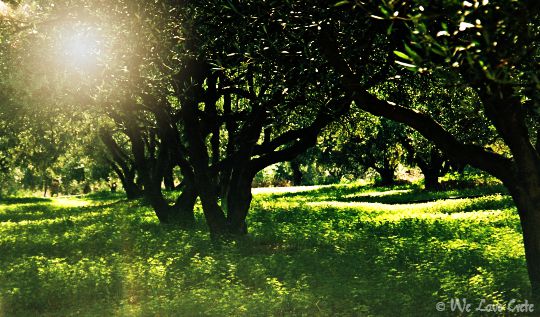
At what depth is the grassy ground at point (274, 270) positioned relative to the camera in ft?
37.1

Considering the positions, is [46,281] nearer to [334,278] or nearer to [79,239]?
[334,278]

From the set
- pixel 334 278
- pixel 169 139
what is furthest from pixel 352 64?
pixel 169 139

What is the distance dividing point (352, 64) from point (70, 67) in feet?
34.4

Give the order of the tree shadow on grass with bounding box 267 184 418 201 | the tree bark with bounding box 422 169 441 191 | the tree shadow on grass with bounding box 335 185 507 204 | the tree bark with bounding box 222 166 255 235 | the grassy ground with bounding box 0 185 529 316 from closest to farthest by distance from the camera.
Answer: the grassy ground with bounding box 0 185 529 316 < the tree bark with bounding box 222 166 255 235 < the tree shadow on grass with bounding box 335 185 507 204 < the tree bark with bounding box 422 169 441 191 < the tree shadow on grass with bounding box 267 184 418 201

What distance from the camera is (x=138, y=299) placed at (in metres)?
12.4

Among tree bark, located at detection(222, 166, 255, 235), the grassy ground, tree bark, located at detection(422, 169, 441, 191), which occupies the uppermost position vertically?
tree bark, located at detection(422, 169, 441, 191)

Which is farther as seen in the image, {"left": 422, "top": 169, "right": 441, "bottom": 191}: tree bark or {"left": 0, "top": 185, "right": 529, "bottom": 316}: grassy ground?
{"left": 422, "top": 169, "right": 441, "bottom": 191}: tree bark

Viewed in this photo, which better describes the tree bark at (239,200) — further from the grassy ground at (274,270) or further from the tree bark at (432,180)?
the tree bark at (432,180)

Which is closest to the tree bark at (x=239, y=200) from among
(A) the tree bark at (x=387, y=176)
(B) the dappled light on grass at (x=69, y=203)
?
(B) the dappled light on grass at (x=69, y=203)

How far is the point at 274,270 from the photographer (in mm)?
14617

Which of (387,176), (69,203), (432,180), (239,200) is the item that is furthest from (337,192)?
(239,200)

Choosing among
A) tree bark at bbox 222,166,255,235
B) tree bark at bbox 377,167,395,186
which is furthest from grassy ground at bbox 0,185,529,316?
tree bark at bbox 377,167,395,186

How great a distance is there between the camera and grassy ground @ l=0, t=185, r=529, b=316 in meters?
11.3

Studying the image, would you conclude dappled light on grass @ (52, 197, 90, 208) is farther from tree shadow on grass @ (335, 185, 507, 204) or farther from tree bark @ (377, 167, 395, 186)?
tree bark @ (377, 167, 395, 186)
